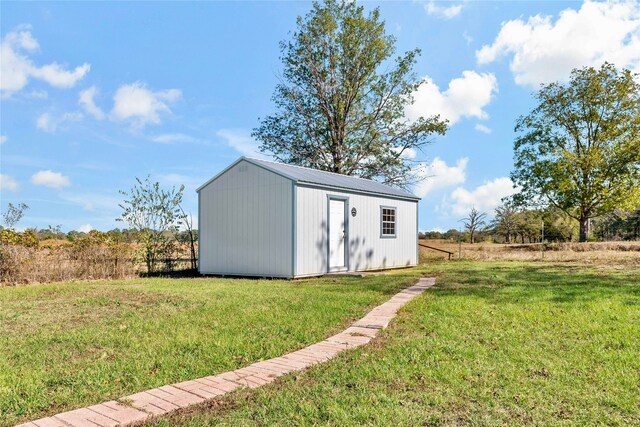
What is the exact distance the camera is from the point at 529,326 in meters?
5.56

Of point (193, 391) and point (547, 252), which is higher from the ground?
point (547, 252)

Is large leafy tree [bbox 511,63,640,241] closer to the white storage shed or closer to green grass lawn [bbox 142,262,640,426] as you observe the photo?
the white storage shed

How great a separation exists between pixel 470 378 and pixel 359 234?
10.9 metres

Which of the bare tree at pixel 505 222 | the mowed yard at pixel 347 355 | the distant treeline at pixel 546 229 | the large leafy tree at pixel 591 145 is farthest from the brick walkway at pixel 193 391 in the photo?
the bare tree at pixel 505 222

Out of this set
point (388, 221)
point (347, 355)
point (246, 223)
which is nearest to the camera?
point (347, 355)

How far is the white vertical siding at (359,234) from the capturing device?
40.7ft

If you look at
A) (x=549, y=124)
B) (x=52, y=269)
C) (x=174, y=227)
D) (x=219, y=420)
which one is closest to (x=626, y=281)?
(x=219, y=420)

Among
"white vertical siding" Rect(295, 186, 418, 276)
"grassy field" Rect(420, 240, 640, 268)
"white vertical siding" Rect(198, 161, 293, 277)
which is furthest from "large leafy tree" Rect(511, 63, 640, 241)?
"white vertical siding" Rect(198, 161, 293, 277)

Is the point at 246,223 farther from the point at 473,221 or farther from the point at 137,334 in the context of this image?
the point at 473,221

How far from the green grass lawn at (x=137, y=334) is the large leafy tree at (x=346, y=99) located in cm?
1549

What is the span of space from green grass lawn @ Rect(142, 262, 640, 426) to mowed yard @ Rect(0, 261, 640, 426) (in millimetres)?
14

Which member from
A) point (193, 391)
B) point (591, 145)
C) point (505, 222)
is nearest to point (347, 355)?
point (193, 391)

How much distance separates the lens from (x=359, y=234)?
14531mm

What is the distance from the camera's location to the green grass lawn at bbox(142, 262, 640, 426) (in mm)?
2967
